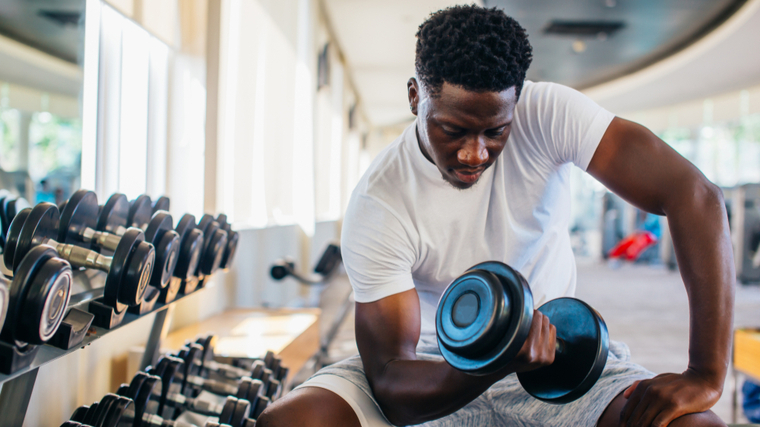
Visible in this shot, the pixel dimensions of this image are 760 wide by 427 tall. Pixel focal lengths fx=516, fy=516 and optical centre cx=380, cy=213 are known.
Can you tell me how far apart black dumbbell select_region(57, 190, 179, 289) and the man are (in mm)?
394

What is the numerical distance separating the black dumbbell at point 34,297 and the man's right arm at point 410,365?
0.51 metres

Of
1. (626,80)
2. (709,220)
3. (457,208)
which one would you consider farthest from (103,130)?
(626,80)

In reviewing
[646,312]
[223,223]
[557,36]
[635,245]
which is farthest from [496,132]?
[635,245]

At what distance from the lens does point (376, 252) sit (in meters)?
0.99

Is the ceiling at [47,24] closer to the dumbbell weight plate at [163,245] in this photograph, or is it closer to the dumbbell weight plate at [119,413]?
the dumbbell weight plate at [163,245]

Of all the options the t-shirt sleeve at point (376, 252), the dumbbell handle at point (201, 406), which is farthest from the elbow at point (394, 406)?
the dumbbell handle at point (201, 406)

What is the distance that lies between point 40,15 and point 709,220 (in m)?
1.57

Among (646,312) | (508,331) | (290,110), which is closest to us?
(508,331)

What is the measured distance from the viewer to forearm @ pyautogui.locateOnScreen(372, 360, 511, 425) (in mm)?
753

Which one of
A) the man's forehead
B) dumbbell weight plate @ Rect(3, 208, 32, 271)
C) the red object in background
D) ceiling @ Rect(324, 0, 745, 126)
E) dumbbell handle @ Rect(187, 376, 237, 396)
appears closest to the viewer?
the man's forehead

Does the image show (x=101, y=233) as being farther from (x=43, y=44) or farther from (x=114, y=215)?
(x=43, y=44)

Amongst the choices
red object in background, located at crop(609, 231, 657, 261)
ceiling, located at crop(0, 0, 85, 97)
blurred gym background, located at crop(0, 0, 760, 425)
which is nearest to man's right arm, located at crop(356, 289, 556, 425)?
blurred gym background, located at crop(0, 0, 760, 425)

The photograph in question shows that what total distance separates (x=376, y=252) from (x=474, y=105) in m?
0.33

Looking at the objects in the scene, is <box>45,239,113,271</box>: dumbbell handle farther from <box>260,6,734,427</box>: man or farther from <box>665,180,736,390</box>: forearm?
<box>665,180,736,390</box>: forearm
